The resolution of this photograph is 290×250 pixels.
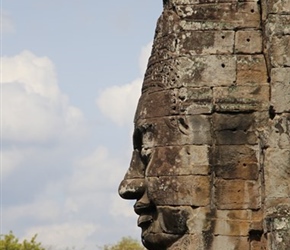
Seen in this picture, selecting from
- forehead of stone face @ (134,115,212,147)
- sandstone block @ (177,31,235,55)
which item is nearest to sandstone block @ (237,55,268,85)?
sandstone block @ (177,31,235,55)

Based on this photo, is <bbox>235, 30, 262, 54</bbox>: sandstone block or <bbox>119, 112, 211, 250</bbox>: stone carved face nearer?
<bbox>119, 112, 211, 250</bbox>: stone carved face

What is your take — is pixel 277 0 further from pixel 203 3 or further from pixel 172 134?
pixel 172 134

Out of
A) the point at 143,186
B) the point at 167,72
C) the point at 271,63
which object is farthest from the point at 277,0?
the point at 143,186

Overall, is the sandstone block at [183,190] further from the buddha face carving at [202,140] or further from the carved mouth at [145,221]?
the carved mouth at [145,221]

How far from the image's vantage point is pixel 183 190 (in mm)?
13359

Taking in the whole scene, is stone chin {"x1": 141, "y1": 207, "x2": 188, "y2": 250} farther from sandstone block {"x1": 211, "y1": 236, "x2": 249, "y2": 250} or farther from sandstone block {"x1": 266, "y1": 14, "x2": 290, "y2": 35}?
sandstone block {"x1": 266, "y1": 14, "x2": 290, "y2": 35}

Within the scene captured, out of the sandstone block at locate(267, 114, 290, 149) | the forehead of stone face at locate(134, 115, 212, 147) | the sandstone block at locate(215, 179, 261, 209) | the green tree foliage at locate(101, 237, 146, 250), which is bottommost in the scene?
the sandstone block at locate(215, 179, 261, 209)

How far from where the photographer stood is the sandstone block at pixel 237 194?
43.3 feet

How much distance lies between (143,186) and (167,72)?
1.53 m

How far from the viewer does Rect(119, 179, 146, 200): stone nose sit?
1392 cm

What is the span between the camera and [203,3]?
13.9 metres

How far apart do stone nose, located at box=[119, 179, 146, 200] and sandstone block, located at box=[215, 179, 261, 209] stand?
1131 millimetres

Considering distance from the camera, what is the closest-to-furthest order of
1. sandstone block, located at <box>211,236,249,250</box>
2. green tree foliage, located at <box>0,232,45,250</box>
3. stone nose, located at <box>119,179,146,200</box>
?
sandstone block, located at <box>211,236,249,250</box>
stone nose, located at <box>119,179,146,200</box>
green tree foliage, located at <box>0,232,45,250</box>

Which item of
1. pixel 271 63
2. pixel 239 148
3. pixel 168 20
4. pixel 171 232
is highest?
pixel 168 20
